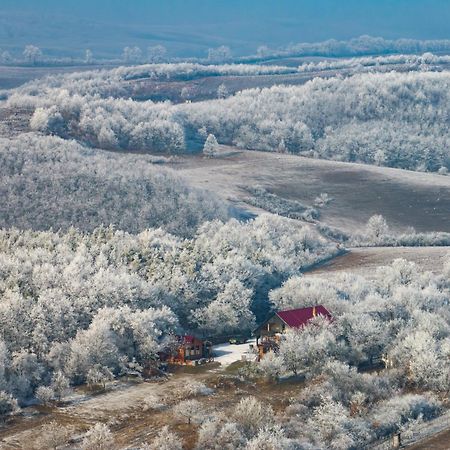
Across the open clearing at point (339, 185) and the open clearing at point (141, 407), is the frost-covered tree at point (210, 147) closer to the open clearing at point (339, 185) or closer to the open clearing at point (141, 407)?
the open clearing at point (339, 185)

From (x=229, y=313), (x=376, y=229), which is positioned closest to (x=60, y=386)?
(x=229, y=313)

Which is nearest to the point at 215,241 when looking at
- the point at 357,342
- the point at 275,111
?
the point at 357,342

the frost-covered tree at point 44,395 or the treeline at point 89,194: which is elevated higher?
the treeline at point 89,194

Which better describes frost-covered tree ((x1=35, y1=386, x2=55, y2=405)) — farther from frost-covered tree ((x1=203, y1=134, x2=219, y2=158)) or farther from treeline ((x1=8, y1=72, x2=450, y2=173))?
frost-covered tree ((x1=203, y1=134, x2=219, y2=158))

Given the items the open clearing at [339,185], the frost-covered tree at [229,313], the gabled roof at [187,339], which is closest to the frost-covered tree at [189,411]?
the gabled roof at [187,339]

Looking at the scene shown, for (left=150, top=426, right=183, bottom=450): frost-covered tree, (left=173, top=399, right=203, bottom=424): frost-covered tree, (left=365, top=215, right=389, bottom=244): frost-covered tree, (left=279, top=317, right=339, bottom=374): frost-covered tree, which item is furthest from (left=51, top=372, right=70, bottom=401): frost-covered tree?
(left=365, top=215, right=389, bottom=244): frost-covered tree
